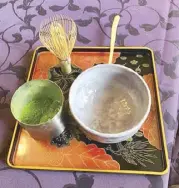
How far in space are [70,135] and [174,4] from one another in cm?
39

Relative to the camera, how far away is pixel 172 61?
54cm

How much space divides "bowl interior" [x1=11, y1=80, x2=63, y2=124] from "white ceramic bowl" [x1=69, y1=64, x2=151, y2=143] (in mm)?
Result: 28

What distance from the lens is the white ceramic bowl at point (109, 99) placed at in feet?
1.43

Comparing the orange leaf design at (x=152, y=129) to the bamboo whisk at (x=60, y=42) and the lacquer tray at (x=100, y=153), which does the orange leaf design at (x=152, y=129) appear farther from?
the bamboo whisk at (x=60, y=42)

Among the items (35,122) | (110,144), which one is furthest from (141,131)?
(35,122)

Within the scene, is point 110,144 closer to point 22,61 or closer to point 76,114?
point 76,114

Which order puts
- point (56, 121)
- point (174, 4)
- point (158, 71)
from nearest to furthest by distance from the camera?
point (56, 121) < point (158, 71) < point (174, 4)

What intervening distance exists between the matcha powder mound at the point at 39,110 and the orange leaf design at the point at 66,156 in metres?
0.04

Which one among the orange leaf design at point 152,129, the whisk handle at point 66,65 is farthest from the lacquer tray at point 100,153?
the whisk handle at point 66,65

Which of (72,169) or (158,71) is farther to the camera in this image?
(158,71)

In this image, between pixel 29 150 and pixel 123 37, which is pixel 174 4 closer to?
pixel 123 37

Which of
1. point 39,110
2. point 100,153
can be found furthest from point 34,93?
point 100,153

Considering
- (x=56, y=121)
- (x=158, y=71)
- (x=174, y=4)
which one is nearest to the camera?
(x=56, y=121)

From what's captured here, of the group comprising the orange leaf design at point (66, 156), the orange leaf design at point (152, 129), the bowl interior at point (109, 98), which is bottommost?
the orange leaf design at point (66, 156)
